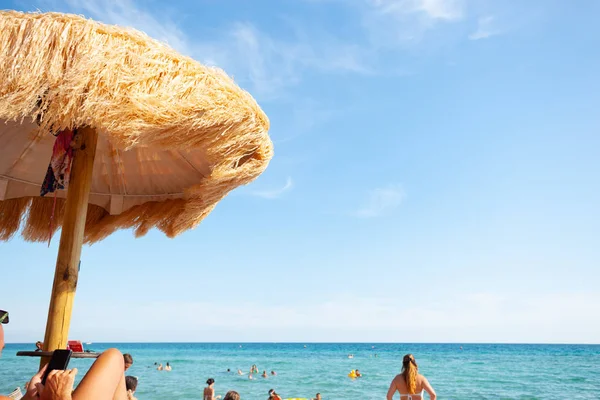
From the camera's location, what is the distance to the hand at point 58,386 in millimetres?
1617

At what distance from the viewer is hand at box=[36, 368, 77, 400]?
1.62 meters

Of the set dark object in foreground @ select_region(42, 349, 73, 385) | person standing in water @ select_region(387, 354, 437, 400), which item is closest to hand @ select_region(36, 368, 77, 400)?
dark object in foreground @ select_region(42, 349, 73, 385)

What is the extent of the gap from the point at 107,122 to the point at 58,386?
123cm

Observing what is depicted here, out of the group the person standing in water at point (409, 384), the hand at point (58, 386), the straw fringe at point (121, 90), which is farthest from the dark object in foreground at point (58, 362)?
the person standing in water at point (409, 384)

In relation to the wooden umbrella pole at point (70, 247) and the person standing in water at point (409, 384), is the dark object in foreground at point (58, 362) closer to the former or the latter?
the wooden umbrella pole at point (70, 247)

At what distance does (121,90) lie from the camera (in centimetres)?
229

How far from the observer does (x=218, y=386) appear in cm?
1981

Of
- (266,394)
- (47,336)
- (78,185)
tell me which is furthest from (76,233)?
(266,394)

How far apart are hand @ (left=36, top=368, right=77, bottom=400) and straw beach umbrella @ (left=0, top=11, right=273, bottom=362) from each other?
1.13 m

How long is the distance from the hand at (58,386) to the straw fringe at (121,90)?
113cm

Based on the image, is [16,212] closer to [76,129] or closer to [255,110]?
[76,129]

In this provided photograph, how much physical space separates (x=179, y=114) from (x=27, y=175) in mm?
2213

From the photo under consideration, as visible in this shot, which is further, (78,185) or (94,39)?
(78,185)

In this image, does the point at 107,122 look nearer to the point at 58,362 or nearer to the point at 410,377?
the point at 58,362
